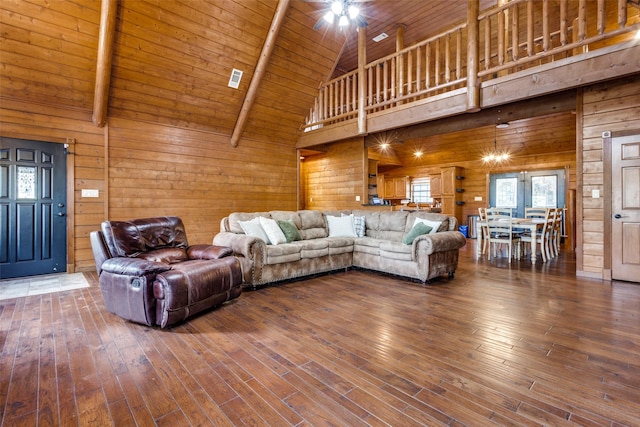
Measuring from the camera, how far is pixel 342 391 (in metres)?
1.72

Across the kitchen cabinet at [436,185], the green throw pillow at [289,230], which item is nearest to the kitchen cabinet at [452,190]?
the kitchen cabinet at [436,185]

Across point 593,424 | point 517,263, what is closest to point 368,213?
point 517,263

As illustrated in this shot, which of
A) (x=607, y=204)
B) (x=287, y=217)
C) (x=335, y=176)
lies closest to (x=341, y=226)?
(x=287, y=217)

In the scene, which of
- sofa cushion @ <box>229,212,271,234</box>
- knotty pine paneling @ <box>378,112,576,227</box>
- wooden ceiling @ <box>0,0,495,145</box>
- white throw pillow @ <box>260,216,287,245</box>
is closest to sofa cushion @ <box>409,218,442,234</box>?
white throw pillow @ <box>260,216,287,245</box>

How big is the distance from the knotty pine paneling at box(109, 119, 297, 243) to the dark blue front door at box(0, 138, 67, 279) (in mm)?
673

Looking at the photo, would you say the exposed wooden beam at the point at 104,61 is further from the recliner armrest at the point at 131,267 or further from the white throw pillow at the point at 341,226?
the white throw pillow at the point at 341,226

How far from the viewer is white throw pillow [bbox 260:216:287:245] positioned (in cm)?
420

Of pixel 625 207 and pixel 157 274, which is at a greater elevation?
pixel 625 207

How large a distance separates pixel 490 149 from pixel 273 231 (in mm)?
6876

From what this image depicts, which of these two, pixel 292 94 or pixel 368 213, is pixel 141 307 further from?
pixel 292 94

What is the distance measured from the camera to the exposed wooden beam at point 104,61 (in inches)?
149

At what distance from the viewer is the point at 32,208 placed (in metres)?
4.40

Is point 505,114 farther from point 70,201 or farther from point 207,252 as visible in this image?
point 70,201

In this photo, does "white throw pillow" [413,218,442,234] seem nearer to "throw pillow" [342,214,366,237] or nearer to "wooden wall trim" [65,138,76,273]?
"throw pillow" [342,214,366,237]
